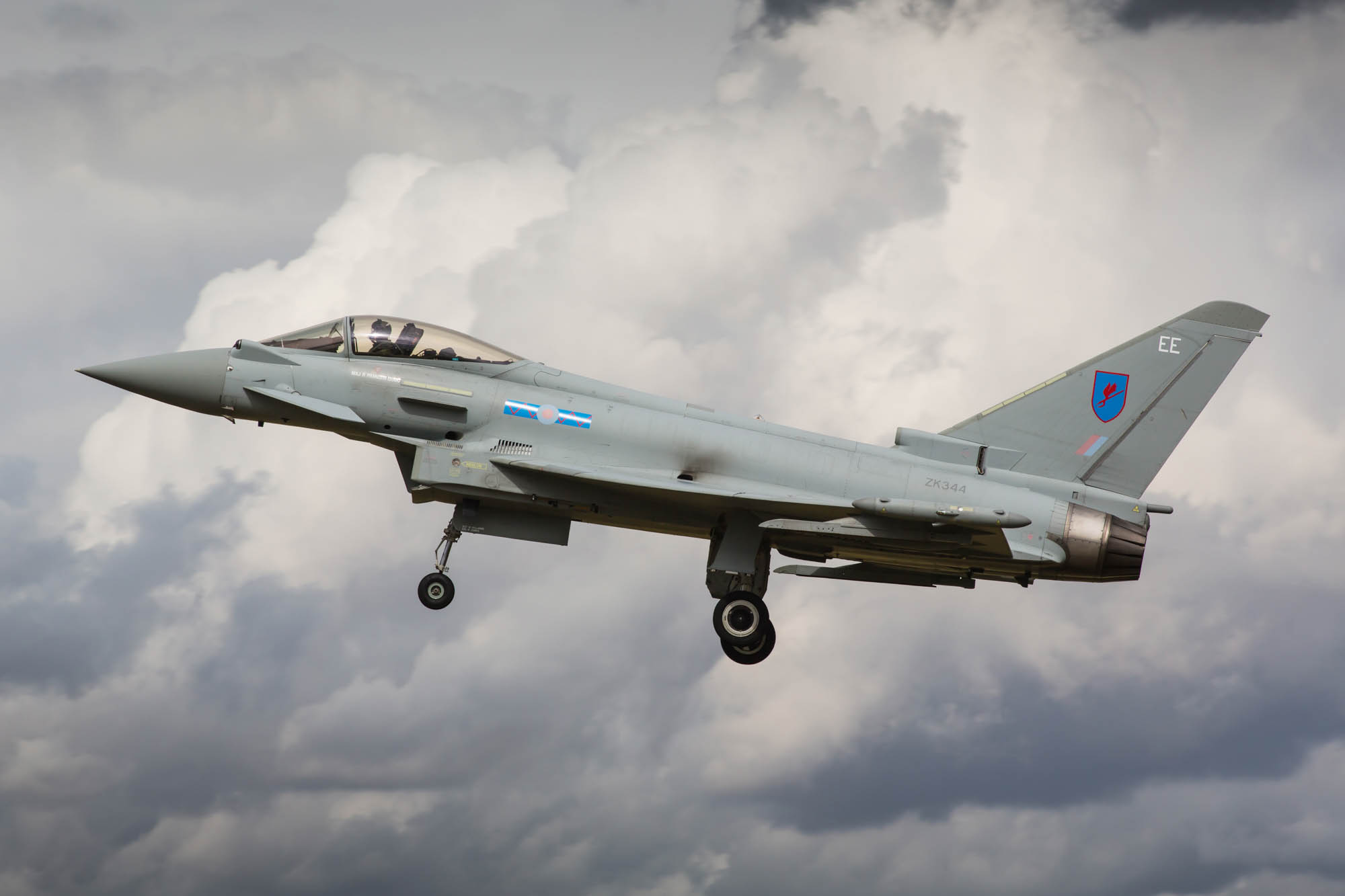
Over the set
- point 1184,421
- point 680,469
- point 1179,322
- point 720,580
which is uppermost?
point 1179,322

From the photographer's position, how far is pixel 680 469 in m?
23.0

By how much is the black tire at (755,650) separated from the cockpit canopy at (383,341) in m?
6.29

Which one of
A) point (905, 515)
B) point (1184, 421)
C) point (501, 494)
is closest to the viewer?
point (905, 515)

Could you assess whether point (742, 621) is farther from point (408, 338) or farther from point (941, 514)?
point (408, 338)

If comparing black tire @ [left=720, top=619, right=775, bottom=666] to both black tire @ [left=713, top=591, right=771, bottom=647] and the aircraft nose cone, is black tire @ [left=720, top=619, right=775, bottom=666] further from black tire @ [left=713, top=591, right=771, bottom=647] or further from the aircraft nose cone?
the aircraft nose cone

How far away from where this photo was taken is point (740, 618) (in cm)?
2364

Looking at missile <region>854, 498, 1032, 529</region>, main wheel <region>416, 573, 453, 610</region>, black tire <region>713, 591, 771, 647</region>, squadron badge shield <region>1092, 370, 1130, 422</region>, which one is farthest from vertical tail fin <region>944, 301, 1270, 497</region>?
main wheel <region>416, 573, 453, 610</region>

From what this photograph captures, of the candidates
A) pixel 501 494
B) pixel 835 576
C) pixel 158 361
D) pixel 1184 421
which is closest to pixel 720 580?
pixel 835 576

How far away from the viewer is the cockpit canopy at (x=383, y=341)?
23.3 m

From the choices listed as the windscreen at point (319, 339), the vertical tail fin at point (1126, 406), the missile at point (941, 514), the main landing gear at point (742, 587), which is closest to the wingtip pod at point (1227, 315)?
the vertical tail fin at point (1126, 406)

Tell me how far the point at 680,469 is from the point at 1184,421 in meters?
9.13

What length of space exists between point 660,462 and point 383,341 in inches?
202

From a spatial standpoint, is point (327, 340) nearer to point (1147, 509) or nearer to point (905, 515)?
point (905, 515)

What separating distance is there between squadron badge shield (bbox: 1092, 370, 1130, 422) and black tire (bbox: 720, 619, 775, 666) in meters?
6.96
